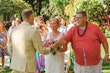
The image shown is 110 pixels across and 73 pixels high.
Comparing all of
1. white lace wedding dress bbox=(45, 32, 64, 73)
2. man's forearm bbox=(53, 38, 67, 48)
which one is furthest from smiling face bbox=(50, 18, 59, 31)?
man's forearm bbox=(53, 38, 67, 48)

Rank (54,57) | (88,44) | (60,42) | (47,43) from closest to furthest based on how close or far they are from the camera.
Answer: (88,44), (60,42), (47,43), (54,57)

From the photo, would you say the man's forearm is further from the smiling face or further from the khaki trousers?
the smiling face

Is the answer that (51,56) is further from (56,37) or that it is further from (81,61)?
(81,61)

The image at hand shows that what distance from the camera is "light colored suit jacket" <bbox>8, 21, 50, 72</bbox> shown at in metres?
6.14

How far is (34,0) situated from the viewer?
55.9m

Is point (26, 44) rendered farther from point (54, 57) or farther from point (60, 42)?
point (54, 57)

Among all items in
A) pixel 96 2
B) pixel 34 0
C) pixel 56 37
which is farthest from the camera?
pixel 34 0

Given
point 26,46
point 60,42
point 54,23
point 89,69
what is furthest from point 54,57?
point 26,46

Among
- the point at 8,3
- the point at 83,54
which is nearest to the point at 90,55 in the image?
the point at 83,54

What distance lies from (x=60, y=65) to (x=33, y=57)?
1879 millimetres

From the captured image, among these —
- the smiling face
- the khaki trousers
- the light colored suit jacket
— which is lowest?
the khaki trousers

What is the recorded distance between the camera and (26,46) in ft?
20.2

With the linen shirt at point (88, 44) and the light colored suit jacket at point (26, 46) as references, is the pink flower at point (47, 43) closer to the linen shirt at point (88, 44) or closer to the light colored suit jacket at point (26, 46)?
the linen shirt at point (88, 44)

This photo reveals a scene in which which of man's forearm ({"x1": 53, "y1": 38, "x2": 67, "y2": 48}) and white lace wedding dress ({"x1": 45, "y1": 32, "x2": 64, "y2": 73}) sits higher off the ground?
man's forearm ({"x1": 53, "y1": 38, "x2": 67, "y2": 48})
